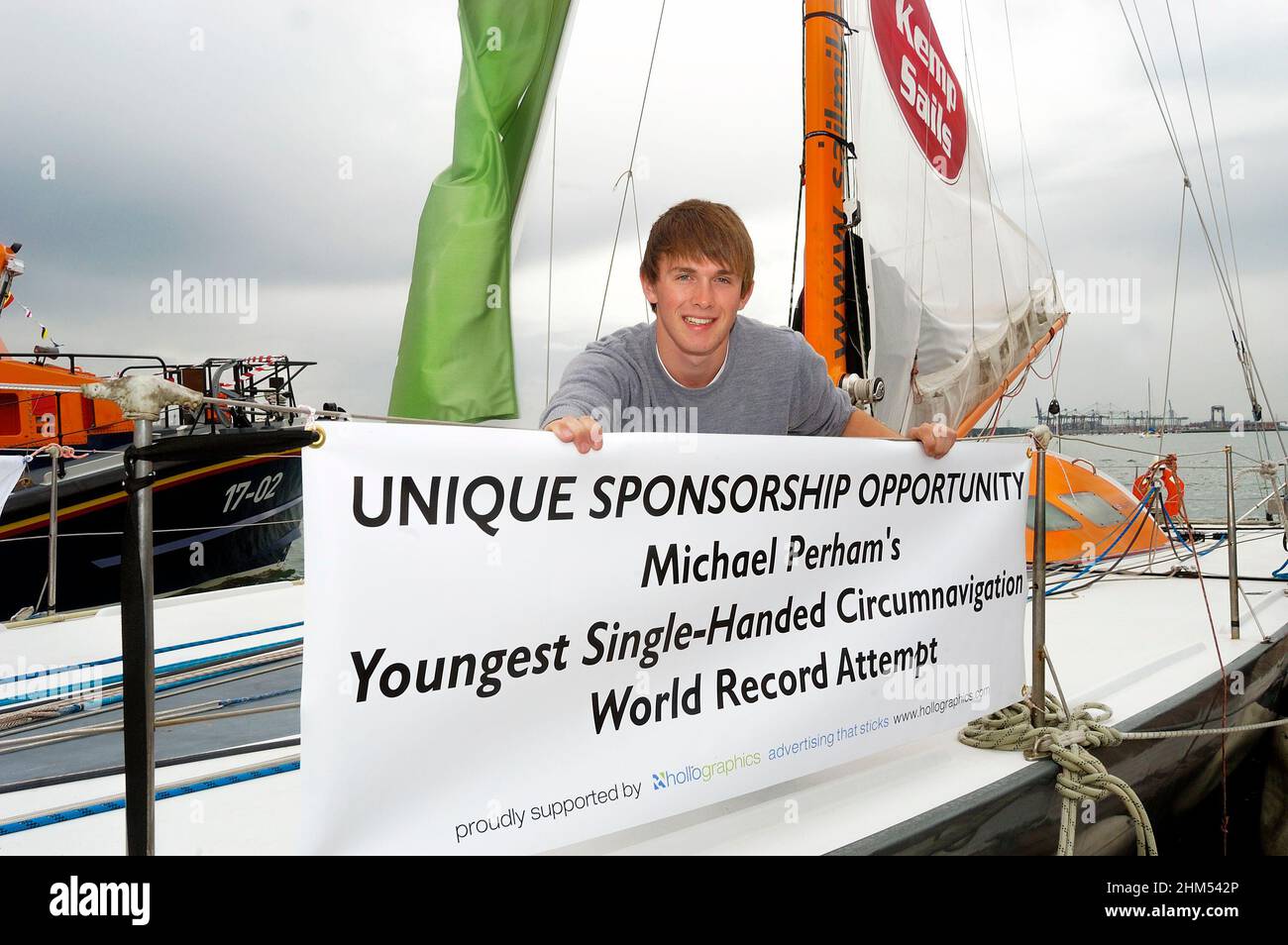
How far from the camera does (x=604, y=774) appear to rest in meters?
1.77

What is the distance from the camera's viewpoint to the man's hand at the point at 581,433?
1.70m

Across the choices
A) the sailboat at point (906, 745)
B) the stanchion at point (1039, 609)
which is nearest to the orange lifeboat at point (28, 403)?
the sailboat at point (906, 745)

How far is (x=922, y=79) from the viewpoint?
4.38m

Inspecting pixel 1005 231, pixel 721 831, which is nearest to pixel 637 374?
pixel 721 831

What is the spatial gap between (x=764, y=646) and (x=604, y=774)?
54 centimetres

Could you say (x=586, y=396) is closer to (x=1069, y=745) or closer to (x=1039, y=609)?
(x=1039, y=609)

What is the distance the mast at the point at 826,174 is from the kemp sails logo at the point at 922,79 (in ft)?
0.93

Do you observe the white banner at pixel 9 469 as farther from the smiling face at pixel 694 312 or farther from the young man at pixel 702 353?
the smiling face at pixel 694 312

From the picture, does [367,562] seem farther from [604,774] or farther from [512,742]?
[604,774]

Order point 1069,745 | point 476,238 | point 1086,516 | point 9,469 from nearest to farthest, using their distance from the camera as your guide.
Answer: point 9,469 → point 1069,745 → point 476,238 → point 1086,516

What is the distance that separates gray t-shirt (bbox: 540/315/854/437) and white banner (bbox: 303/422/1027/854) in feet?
0.89

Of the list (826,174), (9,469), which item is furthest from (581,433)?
(826,174)
